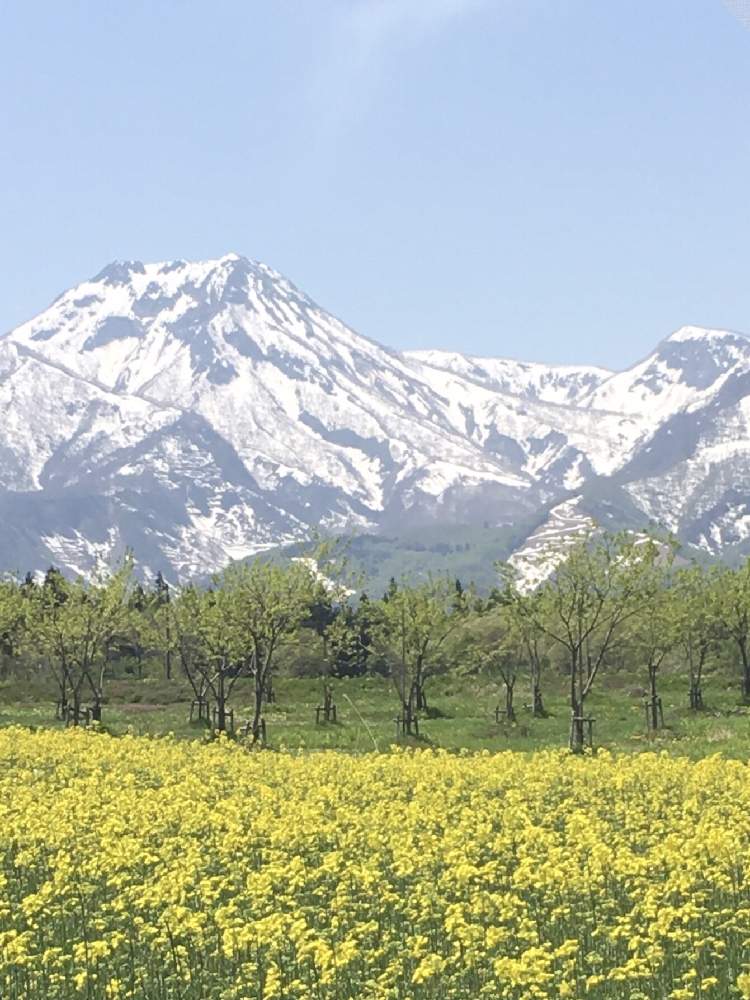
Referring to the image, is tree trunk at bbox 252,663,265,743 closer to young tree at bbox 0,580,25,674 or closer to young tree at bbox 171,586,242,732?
young tree at bbox 171,586,242,732

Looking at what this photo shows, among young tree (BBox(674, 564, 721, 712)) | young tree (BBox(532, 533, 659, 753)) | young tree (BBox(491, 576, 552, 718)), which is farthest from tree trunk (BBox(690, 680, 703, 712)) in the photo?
young tree (BBox(532, 533, 659, 753))

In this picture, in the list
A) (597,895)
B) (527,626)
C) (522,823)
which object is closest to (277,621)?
(527,626)

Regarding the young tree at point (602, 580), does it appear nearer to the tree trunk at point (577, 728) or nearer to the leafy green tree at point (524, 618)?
the tree trunk at point (577, 728)

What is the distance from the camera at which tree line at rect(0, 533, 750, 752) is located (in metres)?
53.2

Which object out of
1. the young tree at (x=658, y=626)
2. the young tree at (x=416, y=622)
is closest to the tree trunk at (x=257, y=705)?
the young tree at (x=416, y=622)

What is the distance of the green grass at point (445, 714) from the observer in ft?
174

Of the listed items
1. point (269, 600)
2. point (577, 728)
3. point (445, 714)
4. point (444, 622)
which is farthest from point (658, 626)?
point (269, 600)

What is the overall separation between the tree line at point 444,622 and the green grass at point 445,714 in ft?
4.05

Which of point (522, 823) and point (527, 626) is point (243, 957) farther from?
point (527, 626)

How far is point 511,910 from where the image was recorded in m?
15.8

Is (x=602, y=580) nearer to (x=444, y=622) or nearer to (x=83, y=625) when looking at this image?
(x=444, y=622)

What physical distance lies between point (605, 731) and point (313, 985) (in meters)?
45.9

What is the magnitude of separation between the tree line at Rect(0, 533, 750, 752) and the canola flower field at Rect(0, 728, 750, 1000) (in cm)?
1997

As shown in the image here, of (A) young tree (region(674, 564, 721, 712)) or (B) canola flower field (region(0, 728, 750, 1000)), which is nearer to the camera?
(B) canola flower field (region(0, 728, 750, 1000))
